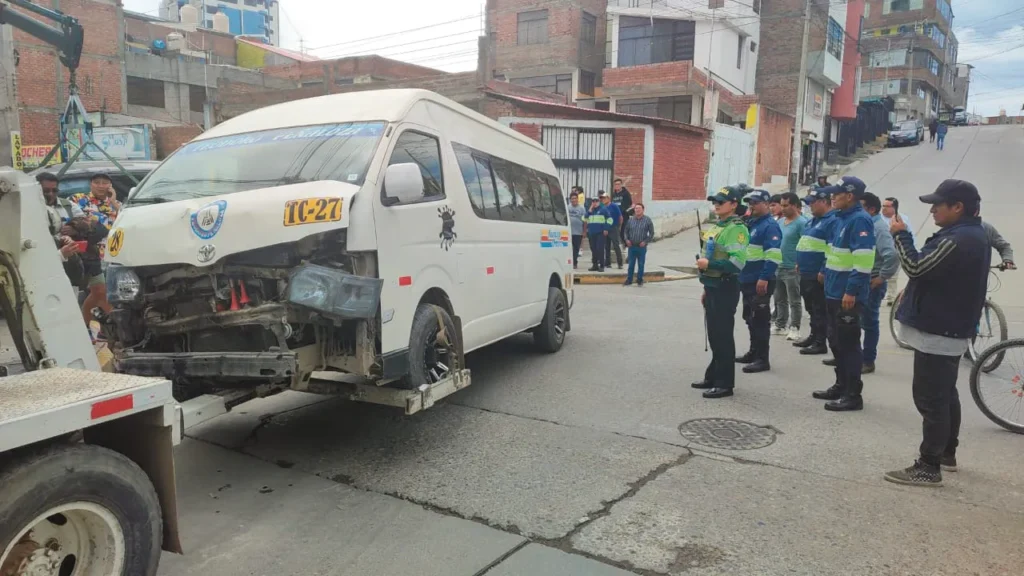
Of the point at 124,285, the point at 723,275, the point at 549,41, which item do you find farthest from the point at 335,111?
the point at 549,41

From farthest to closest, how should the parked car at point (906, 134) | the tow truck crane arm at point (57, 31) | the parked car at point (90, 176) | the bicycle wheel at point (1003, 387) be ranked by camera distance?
the parked car at point (906, 134), the parked car at point (90, 176), the tow truck crane arm at point (57, 31), the bicycle wheel at point (1003, 387)

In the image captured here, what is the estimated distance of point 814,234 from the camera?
273 inches

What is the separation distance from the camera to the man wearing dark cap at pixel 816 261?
675 centimetres

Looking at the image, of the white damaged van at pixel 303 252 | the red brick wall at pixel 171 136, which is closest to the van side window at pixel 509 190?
the white damaged van at pixel 303 252

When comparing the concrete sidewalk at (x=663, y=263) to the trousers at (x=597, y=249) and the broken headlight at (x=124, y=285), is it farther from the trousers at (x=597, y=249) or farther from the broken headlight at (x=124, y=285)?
the broken headlight at (x=124, y=285)

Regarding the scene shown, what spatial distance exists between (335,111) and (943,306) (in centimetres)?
430

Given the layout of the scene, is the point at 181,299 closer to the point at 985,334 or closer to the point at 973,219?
the point at 973,219

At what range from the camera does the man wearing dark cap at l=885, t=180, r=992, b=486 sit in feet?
13.4

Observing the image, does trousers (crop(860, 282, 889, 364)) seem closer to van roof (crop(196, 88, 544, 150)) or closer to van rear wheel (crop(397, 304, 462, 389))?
van rear wheel (crop(397, 304, 462, 389))

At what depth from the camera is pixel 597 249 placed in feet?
50.0

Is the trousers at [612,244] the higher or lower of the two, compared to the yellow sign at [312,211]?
lower

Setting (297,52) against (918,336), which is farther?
(297,52)

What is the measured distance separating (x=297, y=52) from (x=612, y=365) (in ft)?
169

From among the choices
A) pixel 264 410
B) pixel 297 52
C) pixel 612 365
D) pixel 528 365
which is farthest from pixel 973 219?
pixel 297 52
